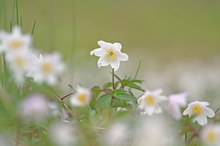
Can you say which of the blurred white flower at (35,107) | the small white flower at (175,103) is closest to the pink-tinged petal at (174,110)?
the small white flower at (175,103)

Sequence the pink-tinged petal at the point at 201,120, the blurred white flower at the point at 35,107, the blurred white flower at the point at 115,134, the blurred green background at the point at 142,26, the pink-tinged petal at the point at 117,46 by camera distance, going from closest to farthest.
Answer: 1. the blurred white flower at the point at 35,107
2. the blurred white flower at the point at 115,134
3. the pink-tinged petal at the point at 201,120
4. the pink-tinged petal at the point at 117,46
5. the blurred green background at the point at 142,26

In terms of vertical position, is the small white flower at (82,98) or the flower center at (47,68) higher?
the flower center at (47,68)

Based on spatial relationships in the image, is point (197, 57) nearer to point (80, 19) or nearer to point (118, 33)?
point (118, 33)

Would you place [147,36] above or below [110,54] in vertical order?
above

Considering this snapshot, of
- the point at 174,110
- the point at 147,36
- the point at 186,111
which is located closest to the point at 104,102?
the point at 186,111

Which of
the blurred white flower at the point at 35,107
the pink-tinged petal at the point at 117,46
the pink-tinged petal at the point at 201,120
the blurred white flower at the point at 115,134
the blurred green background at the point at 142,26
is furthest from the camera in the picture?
the blurred green background at the point at 142,26

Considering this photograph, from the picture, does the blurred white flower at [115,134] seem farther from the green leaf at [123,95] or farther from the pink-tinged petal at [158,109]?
the green leaf at [123,95]

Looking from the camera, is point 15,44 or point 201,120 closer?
point 15,44

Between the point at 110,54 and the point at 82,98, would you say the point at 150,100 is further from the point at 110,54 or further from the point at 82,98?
the point at 110,54

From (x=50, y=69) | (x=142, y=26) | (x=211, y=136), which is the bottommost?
(x=211, y=136)

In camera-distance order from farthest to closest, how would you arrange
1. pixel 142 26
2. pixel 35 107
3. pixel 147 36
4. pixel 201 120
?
1. pixel 142 26
2. pixel 147 36
3. pixel 201 120
4. pixel 35 107

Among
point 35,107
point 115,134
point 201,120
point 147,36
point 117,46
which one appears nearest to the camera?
point 35,107
